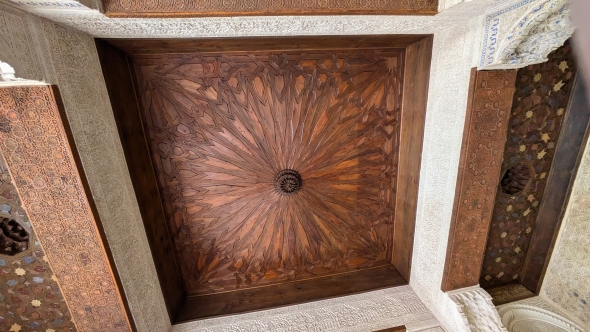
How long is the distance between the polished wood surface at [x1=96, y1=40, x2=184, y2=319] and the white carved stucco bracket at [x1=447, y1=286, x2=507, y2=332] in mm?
2008

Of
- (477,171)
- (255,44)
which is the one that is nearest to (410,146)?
(477,171)

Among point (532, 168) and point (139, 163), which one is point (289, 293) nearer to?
point (139, 163)

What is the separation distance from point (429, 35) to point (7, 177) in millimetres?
2429

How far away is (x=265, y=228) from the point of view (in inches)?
75.5

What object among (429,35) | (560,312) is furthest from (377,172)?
(560,312)

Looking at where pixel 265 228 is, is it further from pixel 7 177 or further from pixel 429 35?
pixel 429 35

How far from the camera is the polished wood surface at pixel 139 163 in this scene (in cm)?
135

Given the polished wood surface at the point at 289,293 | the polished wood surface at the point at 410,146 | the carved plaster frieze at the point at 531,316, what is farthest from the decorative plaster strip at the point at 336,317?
the carved plaster frieze at the point at 531,316

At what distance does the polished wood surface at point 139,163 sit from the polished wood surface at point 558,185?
8.86 feet

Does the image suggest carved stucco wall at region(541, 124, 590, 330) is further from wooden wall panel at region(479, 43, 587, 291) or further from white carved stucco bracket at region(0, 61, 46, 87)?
white carved stucco bracket at region(0, 61, 46, 87)

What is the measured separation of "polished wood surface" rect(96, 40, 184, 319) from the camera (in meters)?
1.35

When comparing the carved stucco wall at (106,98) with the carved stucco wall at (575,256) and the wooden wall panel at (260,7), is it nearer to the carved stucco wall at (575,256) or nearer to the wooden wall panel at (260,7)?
the wooden wall panel at (260,7)

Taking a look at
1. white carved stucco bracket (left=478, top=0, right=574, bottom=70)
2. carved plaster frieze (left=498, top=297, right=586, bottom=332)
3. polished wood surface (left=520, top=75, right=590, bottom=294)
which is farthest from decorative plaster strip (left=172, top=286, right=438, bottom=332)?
white carved stucco bracket (left=478, top=0, right=574, bottom=70)

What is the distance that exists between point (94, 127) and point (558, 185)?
2.90 m
